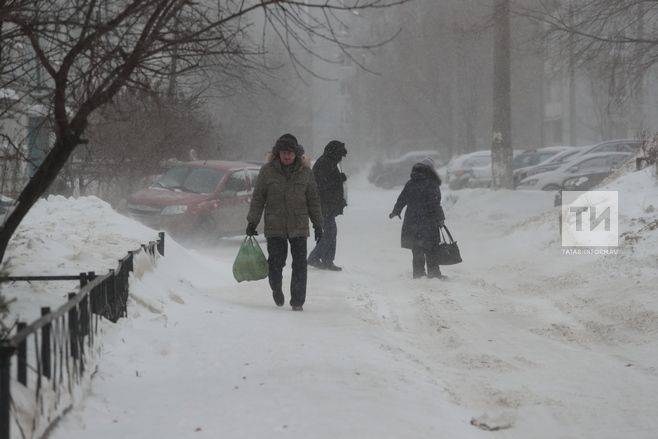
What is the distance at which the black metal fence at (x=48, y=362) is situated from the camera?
3.98 m

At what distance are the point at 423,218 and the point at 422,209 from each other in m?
0.13

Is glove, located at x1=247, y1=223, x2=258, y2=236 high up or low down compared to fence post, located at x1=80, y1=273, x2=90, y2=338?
up

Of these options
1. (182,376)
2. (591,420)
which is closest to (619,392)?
(591,420)

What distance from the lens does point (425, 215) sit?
1249cm

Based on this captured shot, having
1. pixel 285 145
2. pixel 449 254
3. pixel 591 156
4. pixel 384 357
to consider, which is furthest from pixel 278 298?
pixel 591 156

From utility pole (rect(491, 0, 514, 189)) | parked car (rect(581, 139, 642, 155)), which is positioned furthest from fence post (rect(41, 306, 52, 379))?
parked car (rect(581, 139, 642, 155))

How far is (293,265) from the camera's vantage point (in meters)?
9.34

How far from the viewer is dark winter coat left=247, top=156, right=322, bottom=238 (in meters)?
9.26

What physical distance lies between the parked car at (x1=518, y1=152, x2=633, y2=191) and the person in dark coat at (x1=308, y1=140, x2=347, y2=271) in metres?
14.5

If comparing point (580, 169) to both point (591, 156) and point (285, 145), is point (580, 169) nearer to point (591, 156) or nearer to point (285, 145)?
point (591, 156)

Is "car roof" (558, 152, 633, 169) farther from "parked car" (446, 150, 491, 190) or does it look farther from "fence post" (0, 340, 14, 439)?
"fence post" (0, 340, 14, 439)

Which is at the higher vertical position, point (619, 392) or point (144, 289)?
point (144, 289)

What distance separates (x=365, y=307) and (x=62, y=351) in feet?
16.5

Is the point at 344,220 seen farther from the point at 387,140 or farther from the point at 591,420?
the point at 387,140
